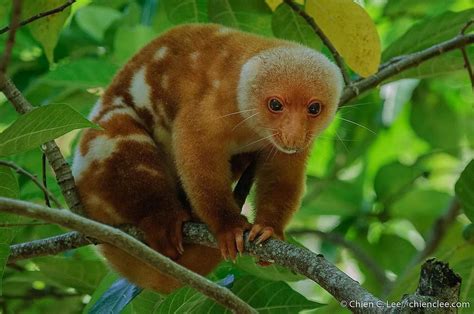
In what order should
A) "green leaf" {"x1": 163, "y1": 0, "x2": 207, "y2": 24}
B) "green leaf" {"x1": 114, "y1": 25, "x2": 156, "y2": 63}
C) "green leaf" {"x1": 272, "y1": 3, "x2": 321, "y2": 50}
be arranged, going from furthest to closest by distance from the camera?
"green leaf" {"x1": 114, "y1": 25, "x2": 156, "y2": 63} → "green leaf" {"x1": 163, "y1": 0, "x2": 207, "y2": 24} → "green leaf" {"x1": 272, "y1": 3, "x2": 321, "y2": 50}

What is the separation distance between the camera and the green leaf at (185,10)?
6.06 metres

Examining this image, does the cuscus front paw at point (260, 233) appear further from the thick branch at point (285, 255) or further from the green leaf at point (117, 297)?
the green leaf at point (117, 297)

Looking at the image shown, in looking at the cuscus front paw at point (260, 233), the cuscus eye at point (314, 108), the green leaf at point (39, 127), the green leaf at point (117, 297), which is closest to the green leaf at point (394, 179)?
the cuscus eye at point (314, 108)

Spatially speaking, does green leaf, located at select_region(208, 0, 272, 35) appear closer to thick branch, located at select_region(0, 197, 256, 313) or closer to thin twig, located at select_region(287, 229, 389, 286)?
thin twig, located at select_region(287, 229, 389, 286)

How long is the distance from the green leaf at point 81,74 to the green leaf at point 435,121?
314 centimetres

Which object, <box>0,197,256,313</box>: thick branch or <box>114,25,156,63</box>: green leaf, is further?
<box>114,25,156,63</box>: green leaf

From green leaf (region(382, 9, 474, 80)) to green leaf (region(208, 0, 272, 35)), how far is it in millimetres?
993

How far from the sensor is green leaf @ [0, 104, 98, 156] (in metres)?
3.88

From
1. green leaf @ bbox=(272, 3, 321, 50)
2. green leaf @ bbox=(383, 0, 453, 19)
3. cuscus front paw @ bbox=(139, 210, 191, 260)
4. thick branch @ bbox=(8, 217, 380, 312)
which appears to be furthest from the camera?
green leaf @ bbox=(383, 0, 453, 19)

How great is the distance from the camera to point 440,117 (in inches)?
323

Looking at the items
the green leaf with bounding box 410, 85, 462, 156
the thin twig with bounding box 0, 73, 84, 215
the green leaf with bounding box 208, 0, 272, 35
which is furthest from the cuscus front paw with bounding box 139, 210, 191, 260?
the green leaf with bounding box 410, 85, 462, 156

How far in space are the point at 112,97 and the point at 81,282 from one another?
4.26 feet

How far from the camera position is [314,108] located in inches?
203

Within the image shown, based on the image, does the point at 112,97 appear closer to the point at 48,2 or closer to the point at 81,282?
the point at 48,2
